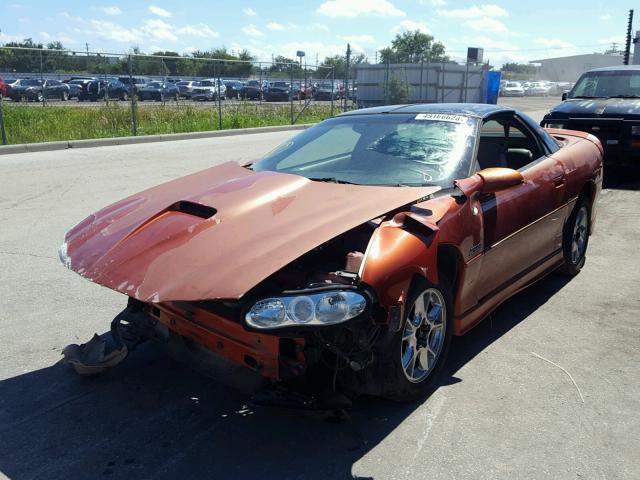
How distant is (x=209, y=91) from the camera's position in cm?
2347

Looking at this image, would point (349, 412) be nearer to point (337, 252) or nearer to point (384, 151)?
point (337, 252)

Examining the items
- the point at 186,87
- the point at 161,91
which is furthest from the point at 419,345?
the point at 186,87

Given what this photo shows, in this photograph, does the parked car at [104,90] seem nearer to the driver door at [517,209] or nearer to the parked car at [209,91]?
the parked car at [209,91]

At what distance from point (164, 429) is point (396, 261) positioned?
1440mm

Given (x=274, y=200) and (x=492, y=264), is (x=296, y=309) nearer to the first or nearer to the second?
(x=274, y=200)

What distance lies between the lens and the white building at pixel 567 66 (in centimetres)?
10150

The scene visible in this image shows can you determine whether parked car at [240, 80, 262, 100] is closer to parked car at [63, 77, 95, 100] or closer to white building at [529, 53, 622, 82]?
parked car at [63, 77, 95, 100]

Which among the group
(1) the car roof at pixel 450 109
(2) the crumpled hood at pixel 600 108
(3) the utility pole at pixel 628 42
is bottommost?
(1) the car roof at pixel 450 109

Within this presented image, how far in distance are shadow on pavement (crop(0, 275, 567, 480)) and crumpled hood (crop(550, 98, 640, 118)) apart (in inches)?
304

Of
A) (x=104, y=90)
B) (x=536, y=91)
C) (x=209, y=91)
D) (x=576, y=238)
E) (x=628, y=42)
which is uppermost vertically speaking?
(x=628, y=42)

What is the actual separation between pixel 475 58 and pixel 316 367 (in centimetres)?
3111

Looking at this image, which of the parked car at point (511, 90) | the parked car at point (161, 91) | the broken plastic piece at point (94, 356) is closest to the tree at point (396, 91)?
the parked car at point (161, 91)

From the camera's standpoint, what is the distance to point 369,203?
339cm

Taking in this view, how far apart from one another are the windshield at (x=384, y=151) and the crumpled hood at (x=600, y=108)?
6657 millimetres
